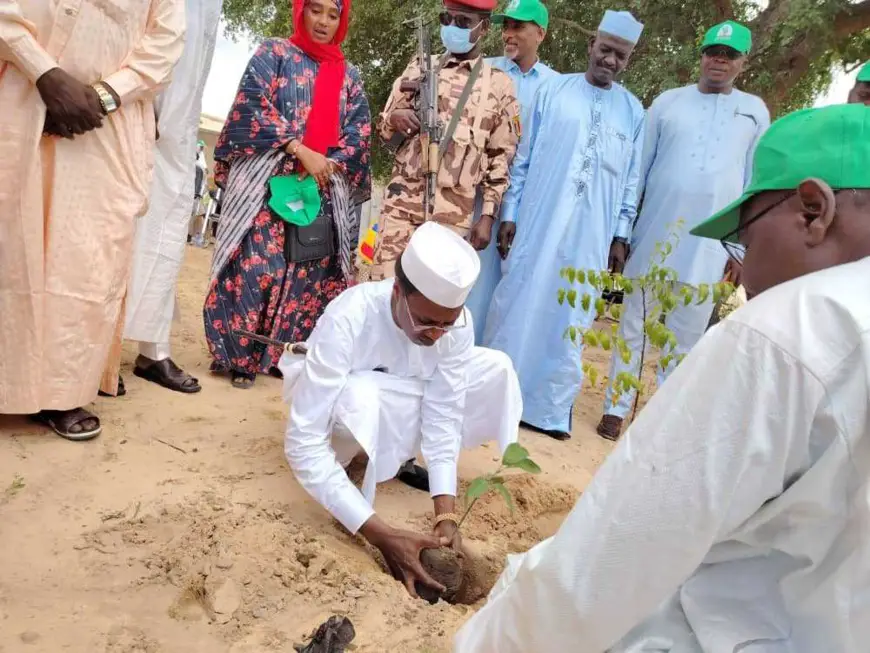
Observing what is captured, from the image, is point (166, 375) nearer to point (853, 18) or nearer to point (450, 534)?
point (450, 534)

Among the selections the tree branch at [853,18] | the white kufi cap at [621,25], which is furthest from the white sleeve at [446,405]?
the tree branch at [853,18]

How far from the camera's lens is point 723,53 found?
13.4ft

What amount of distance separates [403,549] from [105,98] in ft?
6.24

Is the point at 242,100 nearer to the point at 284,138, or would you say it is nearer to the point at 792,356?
the point at 284,138

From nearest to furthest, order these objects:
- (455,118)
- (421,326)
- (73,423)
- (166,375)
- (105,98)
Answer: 1. (421,326)
2. (105,98)
3. (73,423)
4. (166,375)
5. (455,118)

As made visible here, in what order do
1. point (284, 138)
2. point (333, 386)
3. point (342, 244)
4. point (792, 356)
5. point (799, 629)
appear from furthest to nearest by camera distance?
point (342, 244), point (284, 138), point (333, 386), point (799, 629), point (792, 356)

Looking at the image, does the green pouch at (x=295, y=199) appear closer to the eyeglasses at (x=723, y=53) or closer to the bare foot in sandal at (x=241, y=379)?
the bare foot in sandal at (x=241, y=379)

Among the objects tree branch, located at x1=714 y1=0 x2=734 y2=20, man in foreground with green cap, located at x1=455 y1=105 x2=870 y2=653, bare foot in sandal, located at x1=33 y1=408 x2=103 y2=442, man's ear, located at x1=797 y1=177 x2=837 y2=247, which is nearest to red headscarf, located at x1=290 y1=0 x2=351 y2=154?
bare foot in sandal, located at x1=33 y1=408 x2=103 y2=442

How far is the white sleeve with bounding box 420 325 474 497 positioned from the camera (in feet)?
8.74

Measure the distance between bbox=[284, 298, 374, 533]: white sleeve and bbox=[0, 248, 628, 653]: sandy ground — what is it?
0.46ft

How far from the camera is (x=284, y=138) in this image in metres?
3.58

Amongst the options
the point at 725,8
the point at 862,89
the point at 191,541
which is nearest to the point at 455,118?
the point at 862,89

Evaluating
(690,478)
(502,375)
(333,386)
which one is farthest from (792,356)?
(502,375)

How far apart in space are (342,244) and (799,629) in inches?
125
